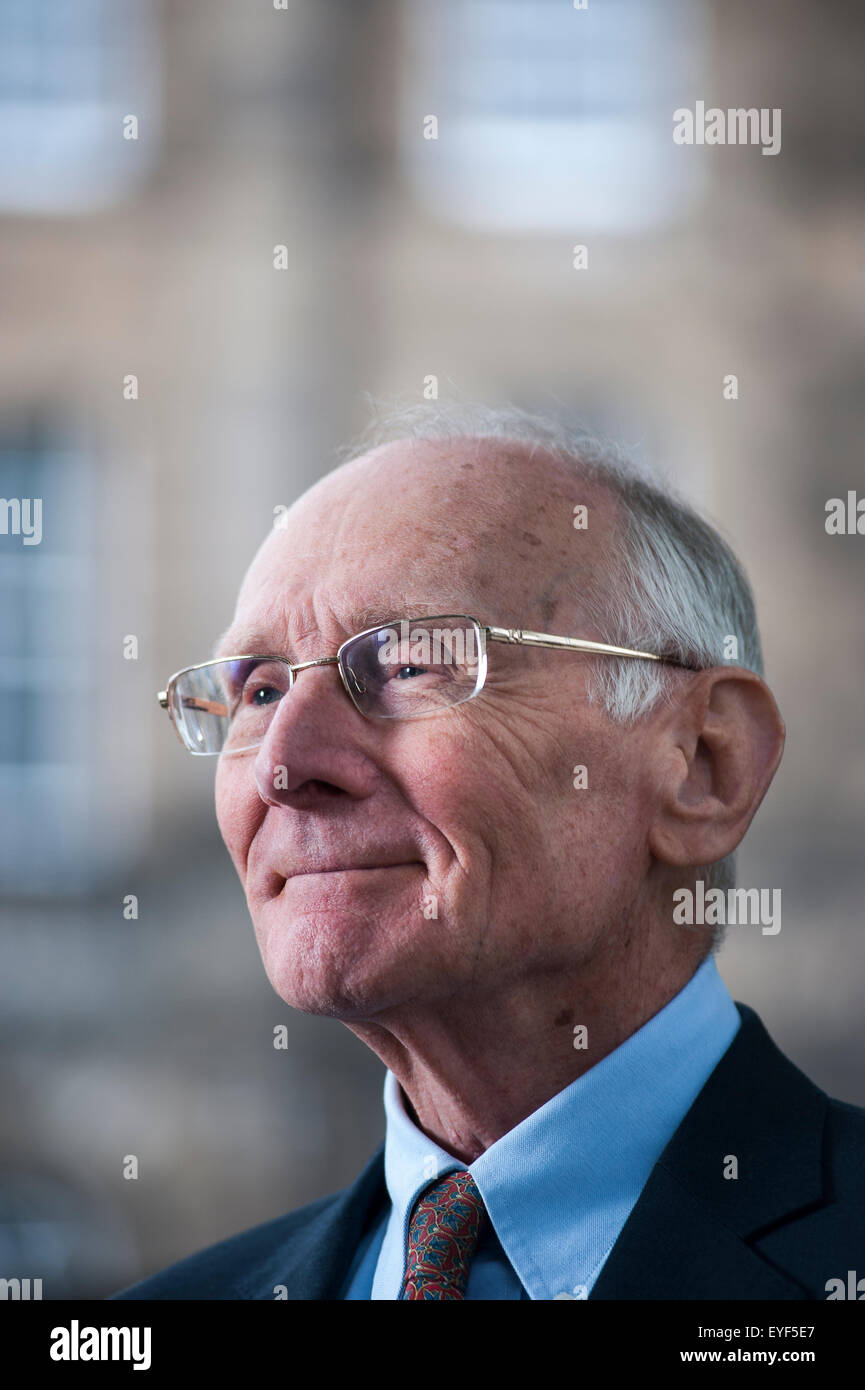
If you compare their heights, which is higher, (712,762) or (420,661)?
(420,661)

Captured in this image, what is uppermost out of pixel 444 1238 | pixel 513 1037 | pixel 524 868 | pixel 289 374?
pixel 289 374

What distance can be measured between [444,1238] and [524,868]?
0.36m

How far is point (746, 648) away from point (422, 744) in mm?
463

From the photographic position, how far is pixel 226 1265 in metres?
1.58

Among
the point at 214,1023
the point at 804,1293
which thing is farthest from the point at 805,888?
the point at 804,1293

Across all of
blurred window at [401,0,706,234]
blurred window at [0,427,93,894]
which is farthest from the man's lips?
blurred window at [401,0,706,234]

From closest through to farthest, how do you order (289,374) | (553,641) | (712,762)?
(553,641) → (712,762) → (289,374)

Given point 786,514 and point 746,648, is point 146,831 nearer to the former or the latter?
point 786,514

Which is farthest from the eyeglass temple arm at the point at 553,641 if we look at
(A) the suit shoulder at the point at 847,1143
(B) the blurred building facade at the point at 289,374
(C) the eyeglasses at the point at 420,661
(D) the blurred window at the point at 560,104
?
(D) the blurred window at the point at 560,104

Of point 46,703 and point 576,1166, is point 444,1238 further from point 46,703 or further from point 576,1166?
point 46,703

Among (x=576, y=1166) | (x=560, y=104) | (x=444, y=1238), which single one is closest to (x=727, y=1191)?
(x=576, y=1166)

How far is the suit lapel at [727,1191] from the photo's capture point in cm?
112

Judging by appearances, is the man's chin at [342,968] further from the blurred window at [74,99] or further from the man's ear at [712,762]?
the blurred window at [74,99]

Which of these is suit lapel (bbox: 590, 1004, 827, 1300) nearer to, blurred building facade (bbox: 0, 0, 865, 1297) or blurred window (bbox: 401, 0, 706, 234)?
blurred building facade (bbox: 0, 0, 865, 1297)
